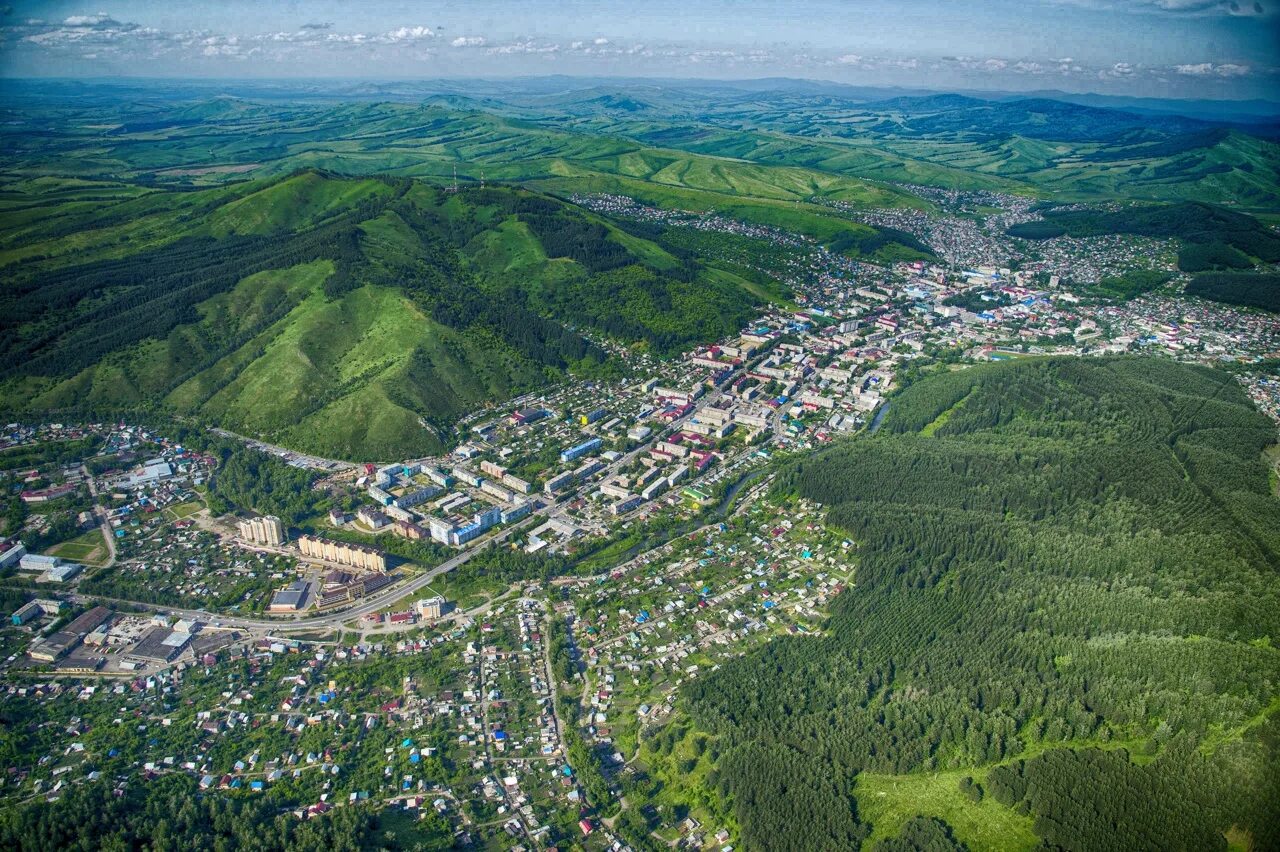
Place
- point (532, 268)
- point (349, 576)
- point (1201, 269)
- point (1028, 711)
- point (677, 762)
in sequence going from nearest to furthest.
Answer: point (677, 762) → point (1028, 711) → point (349, 576) → point (532, 268) → point (1201, 269)

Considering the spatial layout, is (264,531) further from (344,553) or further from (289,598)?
(289,598)

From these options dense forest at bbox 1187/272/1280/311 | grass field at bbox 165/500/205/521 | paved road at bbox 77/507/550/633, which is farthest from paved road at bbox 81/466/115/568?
dense forest at bbox 1187/272/1280/311

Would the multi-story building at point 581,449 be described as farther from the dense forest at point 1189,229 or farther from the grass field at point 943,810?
the dense forest at point 1189,229

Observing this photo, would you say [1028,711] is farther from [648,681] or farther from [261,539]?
[261,539]

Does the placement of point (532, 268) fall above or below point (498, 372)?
above

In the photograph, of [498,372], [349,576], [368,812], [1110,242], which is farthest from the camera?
[1110,242]

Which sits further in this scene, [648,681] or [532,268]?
[532,268]

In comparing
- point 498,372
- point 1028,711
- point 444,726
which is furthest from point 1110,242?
point 444,726
